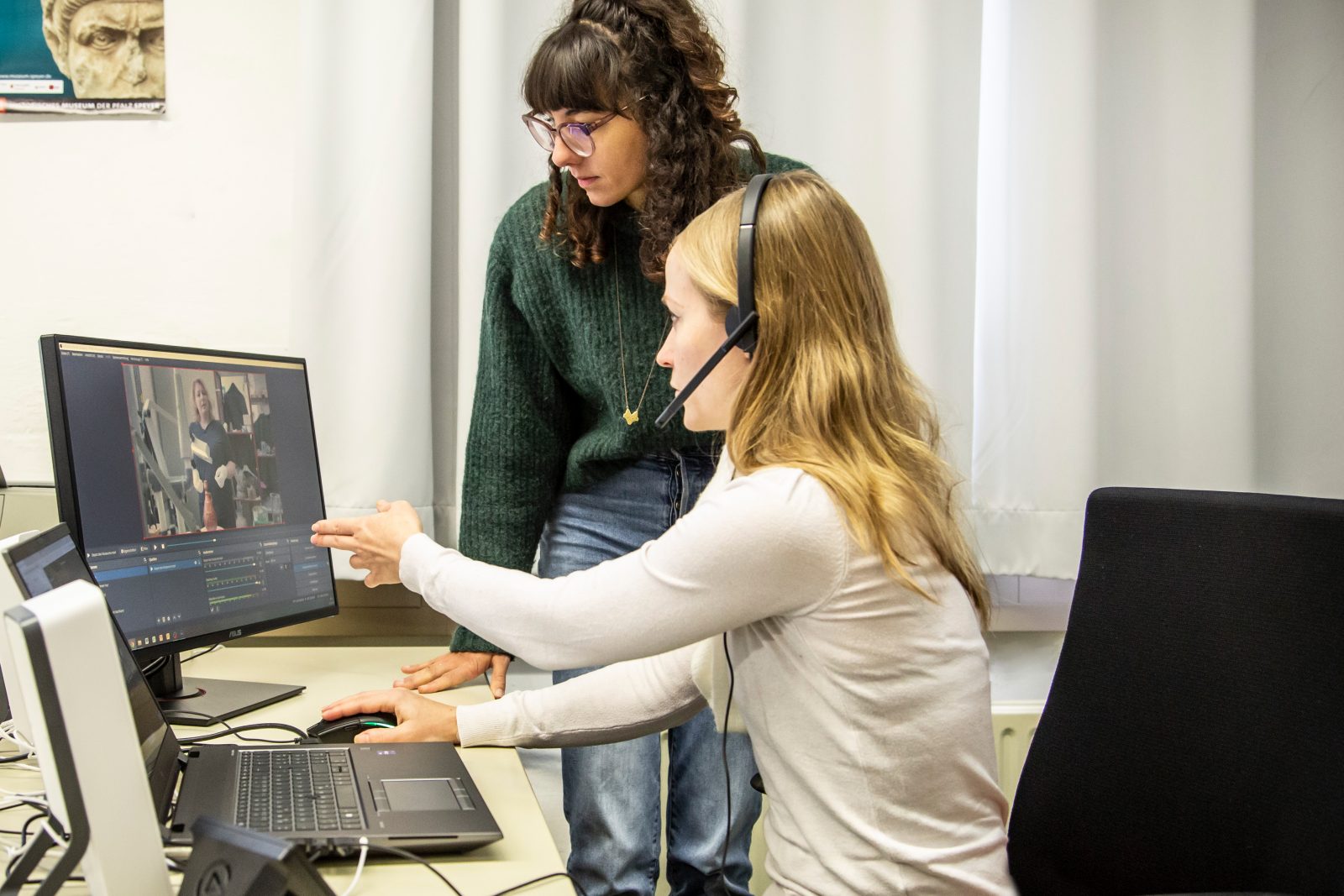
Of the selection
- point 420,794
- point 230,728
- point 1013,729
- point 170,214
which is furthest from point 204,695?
point 1013,729

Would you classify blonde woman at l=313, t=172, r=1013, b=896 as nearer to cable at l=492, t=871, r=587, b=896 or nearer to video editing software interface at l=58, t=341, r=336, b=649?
cable at l=492, t=871, r=587, b=896

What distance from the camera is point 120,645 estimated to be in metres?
0.90

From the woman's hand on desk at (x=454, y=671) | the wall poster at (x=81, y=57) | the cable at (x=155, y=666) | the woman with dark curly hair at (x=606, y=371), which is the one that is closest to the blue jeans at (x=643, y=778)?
the woman with dark curly hair at (x=606, y=371)

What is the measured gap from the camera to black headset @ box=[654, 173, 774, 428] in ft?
3.16

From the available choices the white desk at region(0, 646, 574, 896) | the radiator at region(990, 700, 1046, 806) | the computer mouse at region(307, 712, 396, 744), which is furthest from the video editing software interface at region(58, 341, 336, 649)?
the radiator at region(990, 700, 1046, 806)

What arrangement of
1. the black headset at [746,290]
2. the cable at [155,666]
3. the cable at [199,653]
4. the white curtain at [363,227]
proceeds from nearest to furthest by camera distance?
1. the black headset at [746,290]
2. the cable at [155,666]
3. the cable at [199,653]
4. the white curtain at [363,227]

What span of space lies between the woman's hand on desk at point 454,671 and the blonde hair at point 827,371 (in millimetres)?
564

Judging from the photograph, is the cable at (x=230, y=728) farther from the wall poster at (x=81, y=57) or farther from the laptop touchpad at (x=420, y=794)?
the wall poster at (x=81, y=57)

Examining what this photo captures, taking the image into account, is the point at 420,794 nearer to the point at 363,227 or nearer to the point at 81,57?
the point at 363,227

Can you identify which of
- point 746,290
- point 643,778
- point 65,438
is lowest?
point 643,778

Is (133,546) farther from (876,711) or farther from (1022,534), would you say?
(1022,534)

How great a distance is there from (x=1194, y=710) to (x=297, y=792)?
0.80 metres

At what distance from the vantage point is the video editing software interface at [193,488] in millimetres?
1099

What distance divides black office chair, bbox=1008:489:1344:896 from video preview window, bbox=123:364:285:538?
0.95 meters
